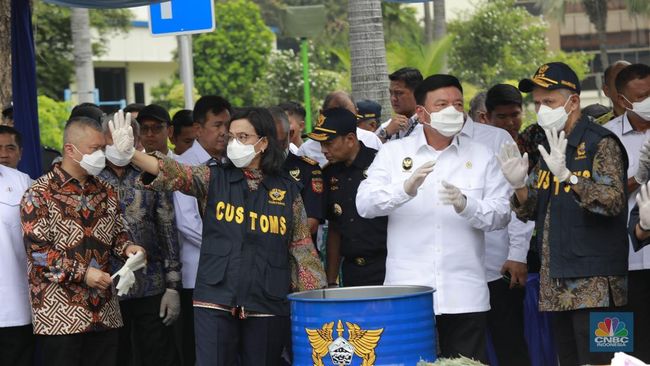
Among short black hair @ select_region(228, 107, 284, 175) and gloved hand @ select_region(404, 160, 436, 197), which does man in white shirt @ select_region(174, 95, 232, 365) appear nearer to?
short black hair @ select_region(228, 107, 284, 175)

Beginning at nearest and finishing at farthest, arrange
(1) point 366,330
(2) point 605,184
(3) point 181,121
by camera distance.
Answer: (1) point 366,330
(2) point 605,184
(3) point 181,121

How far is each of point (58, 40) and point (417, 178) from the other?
91.2 ft

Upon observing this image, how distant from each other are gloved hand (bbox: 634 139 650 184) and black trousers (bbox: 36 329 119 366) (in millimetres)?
3033

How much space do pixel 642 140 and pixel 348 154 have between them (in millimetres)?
1725

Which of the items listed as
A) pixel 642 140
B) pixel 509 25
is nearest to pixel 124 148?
pixel 642 140

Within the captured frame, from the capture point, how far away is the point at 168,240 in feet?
23.3

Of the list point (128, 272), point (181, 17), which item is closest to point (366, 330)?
point (128, 272)

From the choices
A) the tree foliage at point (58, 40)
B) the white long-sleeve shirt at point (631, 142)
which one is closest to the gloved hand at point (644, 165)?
the white long-sleeve shirt at point (631, 142)

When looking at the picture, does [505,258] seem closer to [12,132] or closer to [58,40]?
[12,132]

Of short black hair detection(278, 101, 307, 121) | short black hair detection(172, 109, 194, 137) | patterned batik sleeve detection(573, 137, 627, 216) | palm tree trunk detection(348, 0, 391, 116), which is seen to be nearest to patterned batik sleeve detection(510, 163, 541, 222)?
patterned batik sleeve detection(573, 137, 627, 216)

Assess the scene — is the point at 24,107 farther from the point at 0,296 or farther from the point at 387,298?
the point at 387,298

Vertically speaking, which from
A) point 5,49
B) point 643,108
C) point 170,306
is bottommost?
point 170,306

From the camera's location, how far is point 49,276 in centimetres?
615

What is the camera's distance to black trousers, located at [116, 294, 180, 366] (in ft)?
23.4
